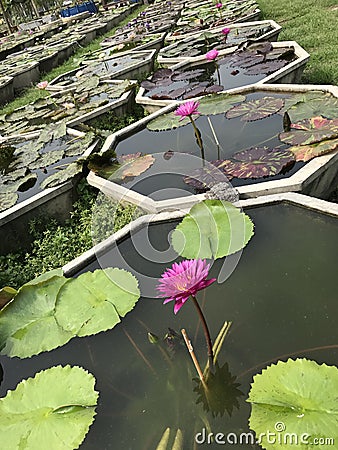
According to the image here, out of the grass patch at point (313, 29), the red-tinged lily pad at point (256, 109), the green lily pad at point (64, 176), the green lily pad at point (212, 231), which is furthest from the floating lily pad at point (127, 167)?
the grass patch at point (313, 29)

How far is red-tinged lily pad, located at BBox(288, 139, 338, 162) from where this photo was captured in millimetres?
2129

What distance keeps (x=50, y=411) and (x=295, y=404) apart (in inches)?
29.2

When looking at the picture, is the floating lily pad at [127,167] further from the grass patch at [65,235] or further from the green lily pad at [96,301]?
the green lily pad at [96,301]

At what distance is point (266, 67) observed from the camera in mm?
3773

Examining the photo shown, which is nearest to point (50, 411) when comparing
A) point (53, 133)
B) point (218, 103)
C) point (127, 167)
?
point (127, 167)

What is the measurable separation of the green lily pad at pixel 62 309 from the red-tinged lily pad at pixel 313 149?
1.31 meters

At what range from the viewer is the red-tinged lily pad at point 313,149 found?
213 centimetres

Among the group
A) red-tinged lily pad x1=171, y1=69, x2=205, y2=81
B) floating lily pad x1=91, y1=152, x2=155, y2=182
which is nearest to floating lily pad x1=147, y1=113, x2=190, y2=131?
floating lily pad x1=91, y1=152, x2=155, y2=182

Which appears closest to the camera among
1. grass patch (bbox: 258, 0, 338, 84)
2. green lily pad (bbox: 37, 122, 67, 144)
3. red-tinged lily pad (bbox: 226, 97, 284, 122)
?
red-tinged lily pad (bbox: 226, 97, 284, 122)

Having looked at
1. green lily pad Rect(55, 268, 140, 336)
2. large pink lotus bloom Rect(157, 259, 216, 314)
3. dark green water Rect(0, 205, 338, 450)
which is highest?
large pink lotus bloom Rect(157, 259, 216, 314)

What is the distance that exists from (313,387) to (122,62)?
6050 mm

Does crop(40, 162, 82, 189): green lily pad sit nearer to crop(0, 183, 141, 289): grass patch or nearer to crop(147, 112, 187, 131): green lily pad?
crop(0, 183, 141, 289): grass patch

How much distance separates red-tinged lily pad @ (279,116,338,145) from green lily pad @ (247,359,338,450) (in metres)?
1.57

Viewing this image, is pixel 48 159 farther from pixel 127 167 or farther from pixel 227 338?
pixel 227 338
